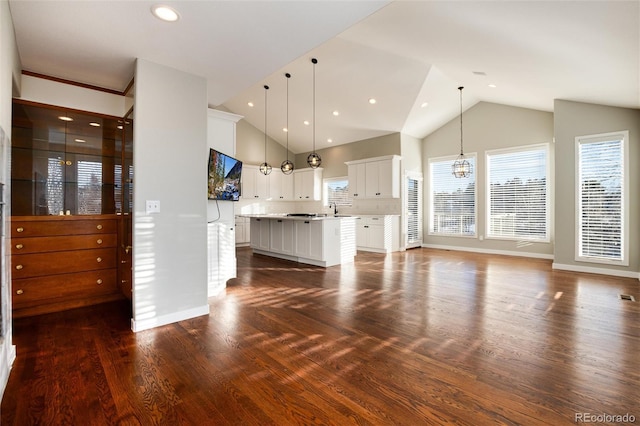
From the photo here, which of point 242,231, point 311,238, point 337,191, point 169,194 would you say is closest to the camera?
point 169,194

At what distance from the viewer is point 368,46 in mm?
5344

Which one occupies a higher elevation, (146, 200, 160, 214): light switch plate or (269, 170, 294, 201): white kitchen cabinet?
(269, 170, 294, 201): white kitchen cabinet

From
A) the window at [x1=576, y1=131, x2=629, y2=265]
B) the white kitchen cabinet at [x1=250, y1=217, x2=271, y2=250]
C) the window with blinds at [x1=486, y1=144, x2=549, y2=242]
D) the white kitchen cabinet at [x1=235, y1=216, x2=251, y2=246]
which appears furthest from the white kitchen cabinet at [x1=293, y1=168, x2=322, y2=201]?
the window at [x1=576, y1=131, x2=629, y2=265]

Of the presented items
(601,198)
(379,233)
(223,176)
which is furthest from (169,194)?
(601,198)

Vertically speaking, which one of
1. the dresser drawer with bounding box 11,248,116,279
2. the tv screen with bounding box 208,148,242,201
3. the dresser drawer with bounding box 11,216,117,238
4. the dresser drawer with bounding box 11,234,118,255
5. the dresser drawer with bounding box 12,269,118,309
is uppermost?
the tv screen with bounding box 208,148,242,201

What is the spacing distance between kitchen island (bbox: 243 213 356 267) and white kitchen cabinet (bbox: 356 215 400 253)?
4.76ft

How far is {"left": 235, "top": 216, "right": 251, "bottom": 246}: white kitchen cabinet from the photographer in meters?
8.73

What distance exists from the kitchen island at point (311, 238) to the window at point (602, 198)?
4.06 m

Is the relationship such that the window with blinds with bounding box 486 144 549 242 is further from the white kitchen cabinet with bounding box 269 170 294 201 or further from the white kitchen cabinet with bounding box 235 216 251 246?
the white kitchen cabinet with bounding box 235 216 251 246

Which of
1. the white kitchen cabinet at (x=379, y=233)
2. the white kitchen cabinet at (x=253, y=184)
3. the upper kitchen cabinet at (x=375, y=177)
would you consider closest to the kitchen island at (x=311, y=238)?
the white kitchen cabinet at (x=379, y=233)

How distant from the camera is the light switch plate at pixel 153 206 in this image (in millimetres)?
2801

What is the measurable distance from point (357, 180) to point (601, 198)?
509cm

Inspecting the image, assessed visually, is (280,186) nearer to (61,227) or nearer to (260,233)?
(260,233)

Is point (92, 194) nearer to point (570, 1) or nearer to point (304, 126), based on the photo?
point (570, 1)
